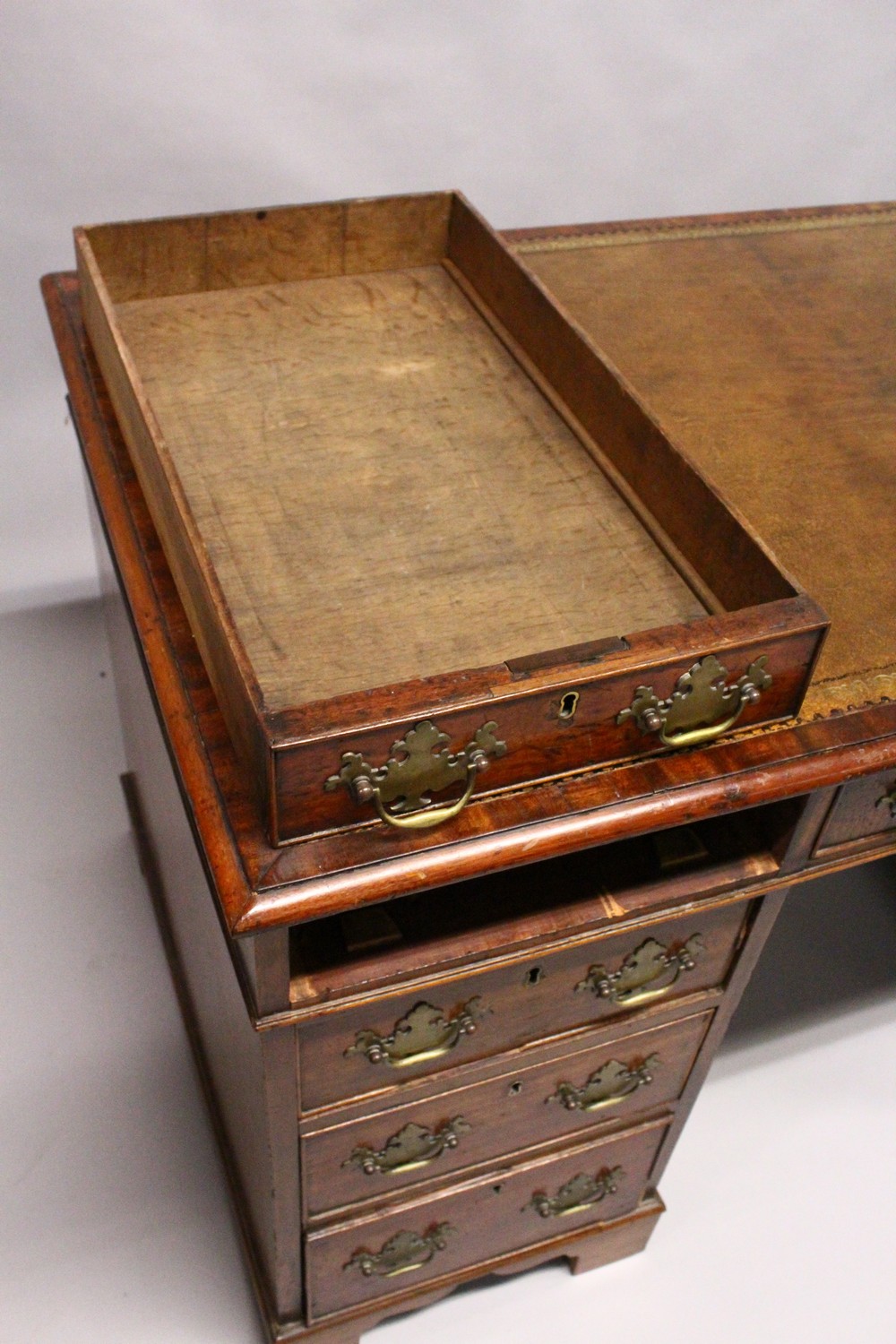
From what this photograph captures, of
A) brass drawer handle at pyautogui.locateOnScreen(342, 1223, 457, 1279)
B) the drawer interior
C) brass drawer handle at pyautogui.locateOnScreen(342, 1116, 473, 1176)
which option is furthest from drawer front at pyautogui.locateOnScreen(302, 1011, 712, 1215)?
the drawer interior

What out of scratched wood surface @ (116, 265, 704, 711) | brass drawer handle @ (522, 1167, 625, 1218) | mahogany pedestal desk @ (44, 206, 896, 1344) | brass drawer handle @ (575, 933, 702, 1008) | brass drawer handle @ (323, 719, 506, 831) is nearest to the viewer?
brass drawer handle @ (323, 719, 506, 831)

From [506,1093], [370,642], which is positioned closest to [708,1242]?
[506,1093]

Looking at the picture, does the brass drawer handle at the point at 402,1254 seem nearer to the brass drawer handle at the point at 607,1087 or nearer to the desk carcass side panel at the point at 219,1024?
the desk carcass side panel at the point at 219,1024

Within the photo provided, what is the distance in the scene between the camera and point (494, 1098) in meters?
1.40

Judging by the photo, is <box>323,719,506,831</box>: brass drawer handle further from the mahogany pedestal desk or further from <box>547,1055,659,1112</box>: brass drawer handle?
<box>547,1055,659,1112</box>: brass drawer handle

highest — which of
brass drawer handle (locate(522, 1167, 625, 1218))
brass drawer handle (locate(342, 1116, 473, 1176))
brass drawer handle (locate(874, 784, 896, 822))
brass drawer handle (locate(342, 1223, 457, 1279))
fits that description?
brass drawer handle (locate(874, 784, 896, 822))

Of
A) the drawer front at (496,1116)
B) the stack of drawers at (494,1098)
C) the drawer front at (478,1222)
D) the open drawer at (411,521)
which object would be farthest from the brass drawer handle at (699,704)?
the drawer front at (478,1222)

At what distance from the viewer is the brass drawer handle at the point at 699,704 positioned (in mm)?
1049

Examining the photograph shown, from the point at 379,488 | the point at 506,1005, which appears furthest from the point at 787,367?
the point at 506,1005

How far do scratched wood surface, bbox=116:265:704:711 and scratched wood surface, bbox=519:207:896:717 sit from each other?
0.18m

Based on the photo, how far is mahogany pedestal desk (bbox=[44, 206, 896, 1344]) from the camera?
3.54 ft

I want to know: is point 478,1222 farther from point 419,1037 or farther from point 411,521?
point 411,521

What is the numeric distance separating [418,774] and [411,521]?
1.35 feet

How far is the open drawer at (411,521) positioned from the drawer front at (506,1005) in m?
0.27
